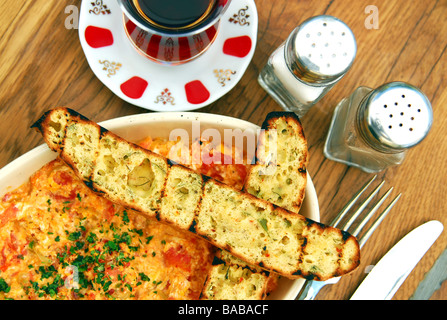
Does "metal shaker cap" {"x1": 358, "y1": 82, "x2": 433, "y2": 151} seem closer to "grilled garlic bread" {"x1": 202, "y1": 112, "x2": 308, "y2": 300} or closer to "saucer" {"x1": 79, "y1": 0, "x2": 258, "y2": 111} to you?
"grilled garlic bread" {"x1": 202, "y1": 112, "x2": 308, "y2": 300}

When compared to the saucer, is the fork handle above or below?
below

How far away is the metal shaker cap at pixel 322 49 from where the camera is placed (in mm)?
2125

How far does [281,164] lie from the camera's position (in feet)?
7.45

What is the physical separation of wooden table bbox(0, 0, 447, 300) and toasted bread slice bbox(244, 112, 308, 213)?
11.6 inches

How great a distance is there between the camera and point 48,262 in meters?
2.22

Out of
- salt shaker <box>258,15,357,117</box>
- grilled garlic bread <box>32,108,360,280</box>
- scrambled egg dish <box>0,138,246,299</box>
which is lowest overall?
scrambled egg dish <box>0,138,246,299</box>

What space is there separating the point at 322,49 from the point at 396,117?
52 cm

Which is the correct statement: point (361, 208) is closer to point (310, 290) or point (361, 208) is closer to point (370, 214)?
point (370, 214)

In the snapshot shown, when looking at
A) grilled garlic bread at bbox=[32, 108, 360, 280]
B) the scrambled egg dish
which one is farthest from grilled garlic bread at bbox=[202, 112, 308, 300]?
the scrambled egg dish

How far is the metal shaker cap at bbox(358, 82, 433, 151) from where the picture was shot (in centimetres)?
214

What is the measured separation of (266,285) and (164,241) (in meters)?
0.60

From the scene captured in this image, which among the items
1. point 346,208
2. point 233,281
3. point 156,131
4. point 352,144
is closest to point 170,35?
point 156,131
